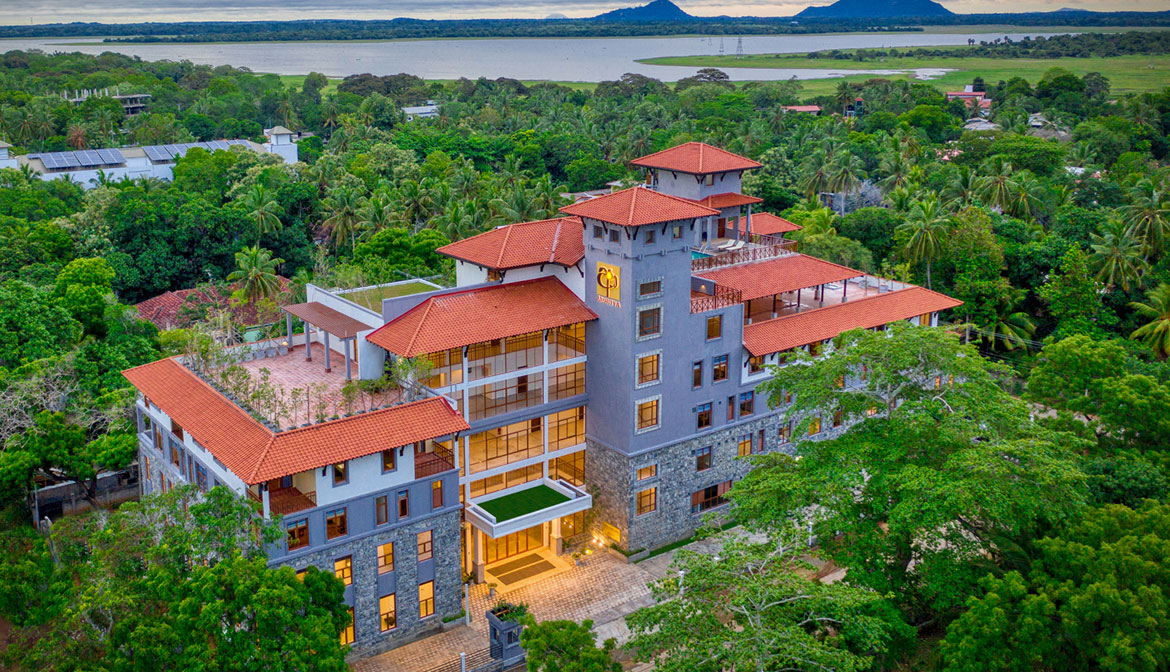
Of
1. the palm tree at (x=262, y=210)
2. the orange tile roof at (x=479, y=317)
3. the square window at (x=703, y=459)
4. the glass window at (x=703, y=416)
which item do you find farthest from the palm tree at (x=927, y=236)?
the palm tree at (x=262, y=210)

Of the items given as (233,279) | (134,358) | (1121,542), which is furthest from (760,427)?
(233,279)

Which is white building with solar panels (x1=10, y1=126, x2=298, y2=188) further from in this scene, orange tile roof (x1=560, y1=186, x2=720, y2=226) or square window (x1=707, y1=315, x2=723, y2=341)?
square window (x1=707, y1=315, x2=723, y2=341)

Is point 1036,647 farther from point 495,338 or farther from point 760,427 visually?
point 495,338

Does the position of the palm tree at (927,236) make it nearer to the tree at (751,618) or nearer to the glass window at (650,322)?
the glass window at (650,322)

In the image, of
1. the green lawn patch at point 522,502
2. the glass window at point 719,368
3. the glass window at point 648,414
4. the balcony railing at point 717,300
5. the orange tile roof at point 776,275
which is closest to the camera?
the green lawn patch at point 522,502

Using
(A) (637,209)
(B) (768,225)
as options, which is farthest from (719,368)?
(B) (768,225)

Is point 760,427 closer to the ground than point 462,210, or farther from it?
closer to the ground

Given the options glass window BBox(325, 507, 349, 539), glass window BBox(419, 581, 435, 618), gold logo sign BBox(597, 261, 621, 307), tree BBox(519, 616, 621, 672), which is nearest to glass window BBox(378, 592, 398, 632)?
glass window BBox(419, 581, 435, 618)
